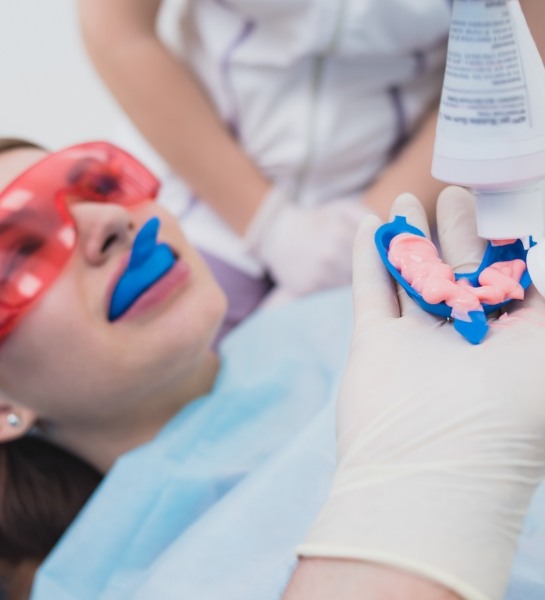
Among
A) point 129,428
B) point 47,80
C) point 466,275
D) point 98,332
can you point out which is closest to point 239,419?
point 129,428

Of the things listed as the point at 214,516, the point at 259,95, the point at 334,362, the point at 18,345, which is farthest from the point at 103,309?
the point at 259,95

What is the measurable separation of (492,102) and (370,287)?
21cm

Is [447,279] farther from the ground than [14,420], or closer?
farther from the ground

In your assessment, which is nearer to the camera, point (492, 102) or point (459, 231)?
point (492, 102)

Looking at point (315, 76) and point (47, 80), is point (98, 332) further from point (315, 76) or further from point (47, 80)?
point (47, 80)

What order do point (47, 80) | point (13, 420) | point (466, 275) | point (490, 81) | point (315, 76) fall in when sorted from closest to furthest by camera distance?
point (490, 81), point (466, 275), point (13, 420), point (315, 76), point (47, 80)

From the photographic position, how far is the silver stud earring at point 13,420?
1.01 metres

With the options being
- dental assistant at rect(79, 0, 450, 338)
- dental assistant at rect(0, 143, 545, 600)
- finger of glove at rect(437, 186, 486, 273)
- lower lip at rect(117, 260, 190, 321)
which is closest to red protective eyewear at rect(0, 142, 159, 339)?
dental assistant at rect(0, 143, 545, 600)

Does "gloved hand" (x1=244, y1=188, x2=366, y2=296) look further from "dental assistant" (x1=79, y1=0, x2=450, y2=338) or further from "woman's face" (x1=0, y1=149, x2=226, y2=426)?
"woman's face" (x1=0, y1=149, x2=226, y2=426)

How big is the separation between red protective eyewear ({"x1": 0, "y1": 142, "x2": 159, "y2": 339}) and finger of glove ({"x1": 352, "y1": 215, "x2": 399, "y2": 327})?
15.4 inches

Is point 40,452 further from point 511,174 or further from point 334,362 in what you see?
point 511,174

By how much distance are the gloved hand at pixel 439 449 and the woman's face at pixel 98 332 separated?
13.9 inches

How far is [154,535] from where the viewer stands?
0.97 meters

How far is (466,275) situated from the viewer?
682 mm
